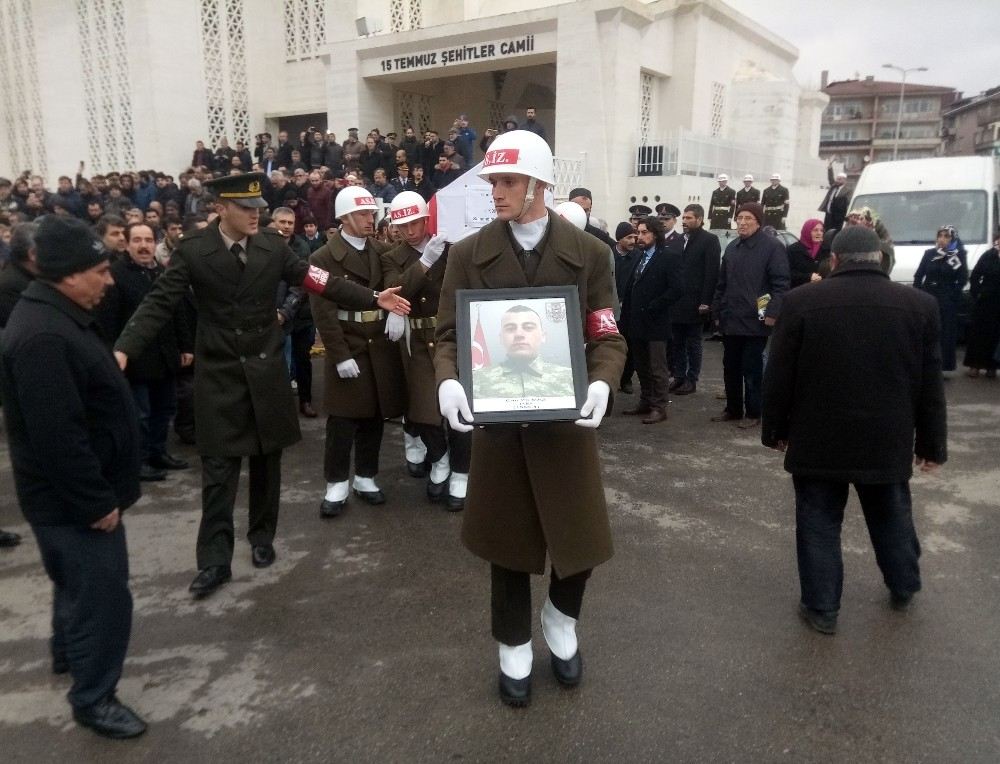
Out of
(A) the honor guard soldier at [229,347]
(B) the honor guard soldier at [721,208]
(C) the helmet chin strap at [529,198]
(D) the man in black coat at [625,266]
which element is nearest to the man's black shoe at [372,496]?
(A) the honor guard soldier at [229,347]

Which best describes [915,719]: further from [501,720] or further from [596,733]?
[501,720]

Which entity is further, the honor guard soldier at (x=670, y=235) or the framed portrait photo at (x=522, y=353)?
the honor guard soldier at (x=670, y=235)

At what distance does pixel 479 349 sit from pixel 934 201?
36.9 ft

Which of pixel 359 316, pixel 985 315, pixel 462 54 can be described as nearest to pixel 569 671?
pixel 359 316

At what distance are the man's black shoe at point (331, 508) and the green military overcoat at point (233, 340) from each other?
3.33 feet

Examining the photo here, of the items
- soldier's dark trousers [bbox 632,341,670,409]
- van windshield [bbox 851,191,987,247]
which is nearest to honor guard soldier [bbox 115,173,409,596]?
soldier's dark trousers [bbox 632,341,670,409]

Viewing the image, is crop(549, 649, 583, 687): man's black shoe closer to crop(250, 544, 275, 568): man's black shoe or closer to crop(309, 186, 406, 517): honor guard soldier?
crop(250, 544, 275, 568): man's black shoe

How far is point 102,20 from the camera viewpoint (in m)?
21.0

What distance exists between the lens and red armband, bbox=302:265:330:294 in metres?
4.28

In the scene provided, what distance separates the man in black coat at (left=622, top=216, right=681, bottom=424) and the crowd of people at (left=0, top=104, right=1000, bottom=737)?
0.03 meters

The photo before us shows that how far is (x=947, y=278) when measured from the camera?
A: 9.20 metres

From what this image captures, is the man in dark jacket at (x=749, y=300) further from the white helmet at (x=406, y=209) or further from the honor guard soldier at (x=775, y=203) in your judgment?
the honor guard soldier at (x=775, y=203)

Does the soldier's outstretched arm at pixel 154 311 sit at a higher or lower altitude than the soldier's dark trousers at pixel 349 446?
higher

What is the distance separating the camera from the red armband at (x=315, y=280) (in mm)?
4281
